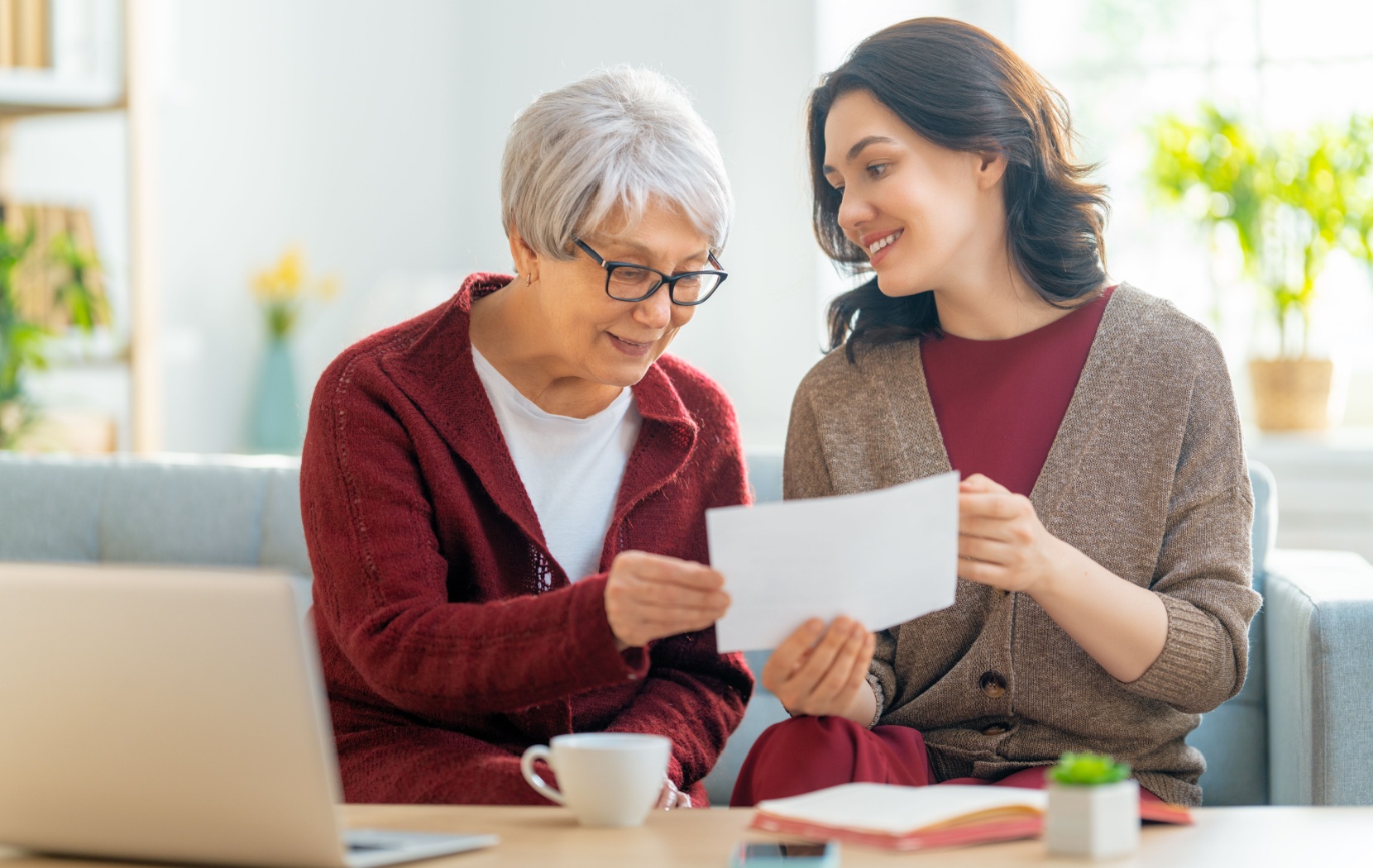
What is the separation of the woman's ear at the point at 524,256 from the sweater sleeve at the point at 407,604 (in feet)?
0.66

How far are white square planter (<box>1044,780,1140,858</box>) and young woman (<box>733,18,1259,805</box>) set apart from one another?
49 centimetres

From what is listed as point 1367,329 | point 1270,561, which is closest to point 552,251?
point 1270,561

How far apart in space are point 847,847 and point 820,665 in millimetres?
288

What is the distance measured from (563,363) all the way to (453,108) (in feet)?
9.34

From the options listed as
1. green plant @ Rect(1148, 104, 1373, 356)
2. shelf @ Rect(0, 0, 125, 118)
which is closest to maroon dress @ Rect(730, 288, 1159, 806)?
green plant @ Rect(1148, 104, 1373, 356)

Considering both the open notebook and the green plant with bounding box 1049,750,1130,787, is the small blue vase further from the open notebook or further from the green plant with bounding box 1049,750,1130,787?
the green plant with bounding box 1049,750,1130,787

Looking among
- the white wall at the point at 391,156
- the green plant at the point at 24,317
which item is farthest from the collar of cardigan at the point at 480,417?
the white wall at the point at 391,156

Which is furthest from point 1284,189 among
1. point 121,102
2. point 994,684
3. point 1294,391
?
point 121,102

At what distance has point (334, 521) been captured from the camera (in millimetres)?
1366

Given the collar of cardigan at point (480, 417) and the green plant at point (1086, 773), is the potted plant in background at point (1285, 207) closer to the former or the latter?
the collar of cardigan at point (480, 417)

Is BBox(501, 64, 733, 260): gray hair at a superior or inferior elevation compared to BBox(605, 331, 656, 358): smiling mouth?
superior

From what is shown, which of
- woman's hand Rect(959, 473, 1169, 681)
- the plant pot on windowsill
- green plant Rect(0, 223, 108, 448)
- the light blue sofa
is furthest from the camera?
the plant pot on windowsill

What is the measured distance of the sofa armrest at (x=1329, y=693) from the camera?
1.60 meters

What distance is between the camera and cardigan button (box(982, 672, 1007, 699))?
1.51 metres
